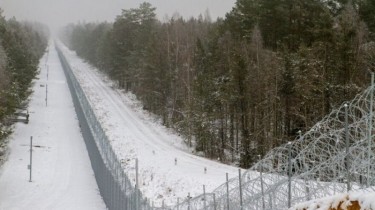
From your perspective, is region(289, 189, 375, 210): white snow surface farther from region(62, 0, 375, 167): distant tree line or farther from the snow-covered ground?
region(62, 0, 375, 167): distant tree line

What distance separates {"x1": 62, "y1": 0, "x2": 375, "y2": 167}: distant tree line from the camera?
33.0 m

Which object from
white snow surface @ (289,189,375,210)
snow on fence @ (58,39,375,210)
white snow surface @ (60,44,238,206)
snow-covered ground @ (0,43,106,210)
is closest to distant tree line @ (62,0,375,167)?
white snow surface @ (60,44,238,206)

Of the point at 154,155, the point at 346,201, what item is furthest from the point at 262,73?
the point at 346,201

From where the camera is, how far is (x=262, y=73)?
38000mm

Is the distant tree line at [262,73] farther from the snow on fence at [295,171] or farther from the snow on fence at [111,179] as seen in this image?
the snow on fence at [111,179]

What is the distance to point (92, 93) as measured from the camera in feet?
241

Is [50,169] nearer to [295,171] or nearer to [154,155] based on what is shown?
[154,155]

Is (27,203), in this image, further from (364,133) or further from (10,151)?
(364,133)

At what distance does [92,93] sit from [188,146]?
106 ft

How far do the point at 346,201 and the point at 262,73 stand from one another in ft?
112

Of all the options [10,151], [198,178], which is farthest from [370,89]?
[10,151]

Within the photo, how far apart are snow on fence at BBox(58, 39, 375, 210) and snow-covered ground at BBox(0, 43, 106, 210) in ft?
5.85

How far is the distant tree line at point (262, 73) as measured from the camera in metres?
33.0

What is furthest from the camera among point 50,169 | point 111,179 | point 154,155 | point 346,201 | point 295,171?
point 154,155
